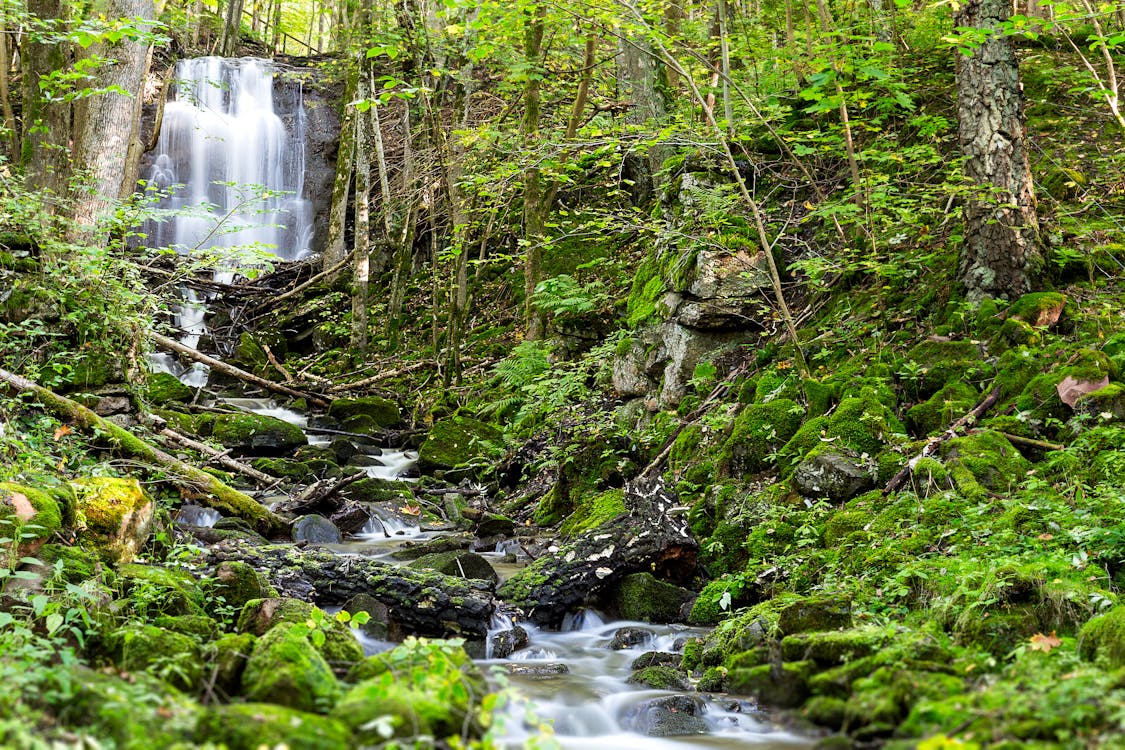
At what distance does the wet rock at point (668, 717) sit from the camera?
13.7 feet

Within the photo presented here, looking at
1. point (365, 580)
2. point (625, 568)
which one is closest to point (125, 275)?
point (365, 580)

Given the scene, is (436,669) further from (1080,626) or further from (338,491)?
(338,491)

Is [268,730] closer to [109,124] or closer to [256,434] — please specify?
[109,124]

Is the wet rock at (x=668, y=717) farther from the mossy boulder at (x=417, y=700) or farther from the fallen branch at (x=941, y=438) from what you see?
the fallen branch at (x=941, y=438)

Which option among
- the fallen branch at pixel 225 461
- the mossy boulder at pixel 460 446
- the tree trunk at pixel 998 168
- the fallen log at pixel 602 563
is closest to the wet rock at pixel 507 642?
the fallen log at pixel 602 563

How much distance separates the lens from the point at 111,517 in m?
5.24

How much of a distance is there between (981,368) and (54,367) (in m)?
8.55

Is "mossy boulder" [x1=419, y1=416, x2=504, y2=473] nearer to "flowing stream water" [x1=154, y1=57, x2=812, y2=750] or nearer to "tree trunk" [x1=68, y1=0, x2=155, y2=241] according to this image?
"flowing stream water" [x1=154, y1=57, x2=812, y2=750]

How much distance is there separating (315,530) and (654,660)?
4.39 meters

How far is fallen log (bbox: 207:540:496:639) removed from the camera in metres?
5.84

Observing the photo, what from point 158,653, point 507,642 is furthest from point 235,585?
point 507,642

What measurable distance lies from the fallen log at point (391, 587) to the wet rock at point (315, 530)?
5.91 ft

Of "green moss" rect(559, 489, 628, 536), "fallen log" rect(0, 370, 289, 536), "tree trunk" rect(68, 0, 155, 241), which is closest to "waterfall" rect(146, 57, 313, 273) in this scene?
"tree trunk" rect(68, 0, 155, 241)

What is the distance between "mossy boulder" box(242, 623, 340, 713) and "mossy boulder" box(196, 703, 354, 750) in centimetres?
26
